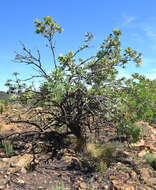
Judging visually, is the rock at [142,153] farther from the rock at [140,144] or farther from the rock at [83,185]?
the rock at [83,185]

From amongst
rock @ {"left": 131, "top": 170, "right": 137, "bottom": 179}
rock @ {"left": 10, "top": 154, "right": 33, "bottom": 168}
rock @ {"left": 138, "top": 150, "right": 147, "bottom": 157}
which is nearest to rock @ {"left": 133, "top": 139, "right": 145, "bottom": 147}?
rock @ {"left": 138, "top": 150, "right": 147, "bottom": 157}

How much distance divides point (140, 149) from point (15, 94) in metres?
3.45

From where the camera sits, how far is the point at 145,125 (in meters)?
6.69

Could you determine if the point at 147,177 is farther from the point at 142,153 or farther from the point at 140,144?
the point at 140,144

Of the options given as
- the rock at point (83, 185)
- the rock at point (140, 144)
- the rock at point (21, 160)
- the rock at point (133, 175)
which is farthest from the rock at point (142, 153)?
the rock at point (21, 160)

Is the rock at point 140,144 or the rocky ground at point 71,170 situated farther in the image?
the rock at point 140,144

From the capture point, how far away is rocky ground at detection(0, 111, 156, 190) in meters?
4.02

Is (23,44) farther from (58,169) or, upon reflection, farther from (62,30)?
(58,169)

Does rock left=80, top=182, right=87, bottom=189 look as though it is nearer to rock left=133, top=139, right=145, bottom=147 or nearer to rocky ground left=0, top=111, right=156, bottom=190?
rocky ground left=0, top=111, right=156, bottom=190

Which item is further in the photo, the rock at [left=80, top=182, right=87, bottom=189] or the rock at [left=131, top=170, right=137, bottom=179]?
the rock at [left=131, top=170, right=137, bottom=179]

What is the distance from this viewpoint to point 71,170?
458cm

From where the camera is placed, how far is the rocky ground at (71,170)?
13.2 ft

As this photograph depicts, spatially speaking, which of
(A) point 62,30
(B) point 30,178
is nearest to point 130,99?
(A) point 62,30

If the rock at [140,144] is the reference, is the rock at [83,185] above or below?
below
